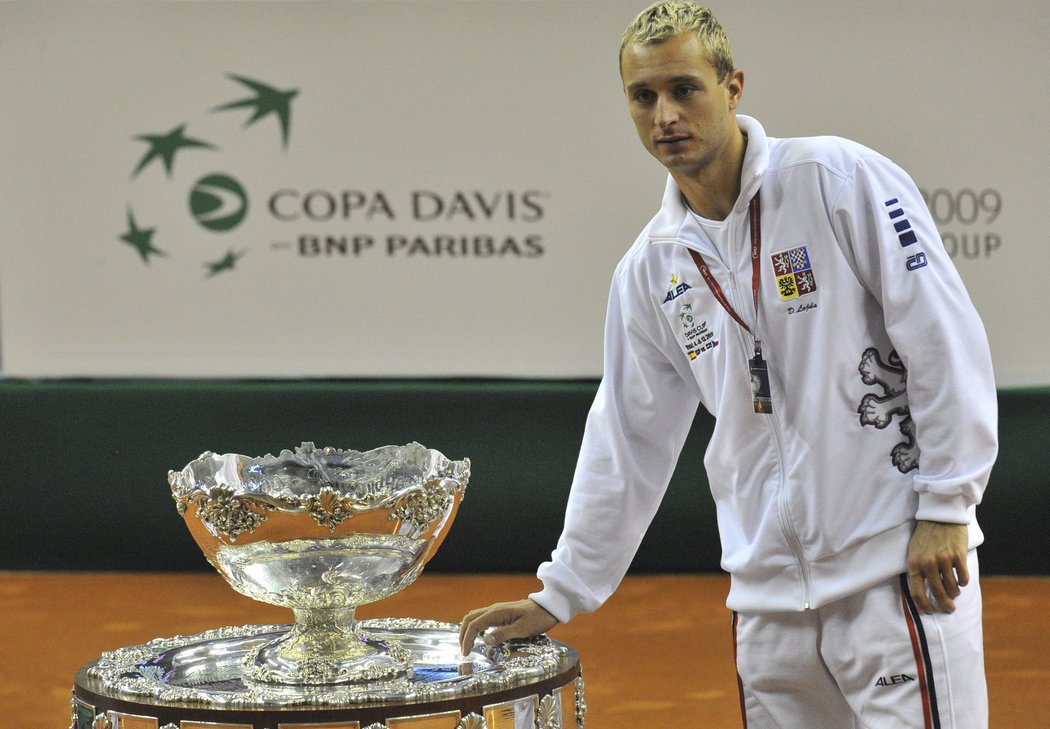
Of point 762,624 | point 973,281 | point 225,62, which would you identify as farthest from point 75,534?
point 762,624

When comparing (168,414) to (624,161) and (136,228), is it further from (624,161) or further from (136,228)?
(624,161)

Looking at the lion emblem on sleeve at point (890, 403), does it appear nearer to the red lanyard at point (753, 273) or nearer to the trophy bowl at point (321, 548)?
the red lanyard at point (753, 273)

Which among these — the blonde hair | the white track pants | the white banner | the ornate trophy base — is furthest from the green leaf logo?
the white track pants

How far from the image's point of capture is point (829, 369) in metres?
1.76

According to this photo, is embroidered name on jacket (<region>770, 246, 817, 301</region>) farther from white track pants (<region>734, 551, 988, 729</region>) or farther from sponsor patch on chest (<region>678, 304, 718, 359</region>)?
white track pants (<region>734, 551, 988, 729</region>)

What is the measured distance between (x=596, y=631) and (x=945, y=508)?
2.47m

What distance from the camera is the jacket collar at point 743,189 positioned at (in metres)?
1.84

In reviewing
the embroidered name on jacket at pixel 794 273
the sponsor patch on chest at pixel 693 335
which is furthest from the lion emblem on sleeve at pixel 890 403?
the sponsor patch on chest at pixel 693 335

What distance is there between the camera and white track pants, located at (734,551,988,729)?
1705mm

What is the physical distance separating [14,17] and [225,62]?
0.82 m

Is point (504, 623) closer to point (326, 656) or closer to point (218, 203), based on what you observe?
point (326, 656)

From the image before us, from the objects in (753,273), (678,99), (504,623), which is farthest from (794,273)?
(504,623)

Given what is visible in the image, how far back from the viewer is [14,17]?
5.14 m

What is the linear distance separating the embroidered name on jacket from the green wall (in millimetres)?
3187
